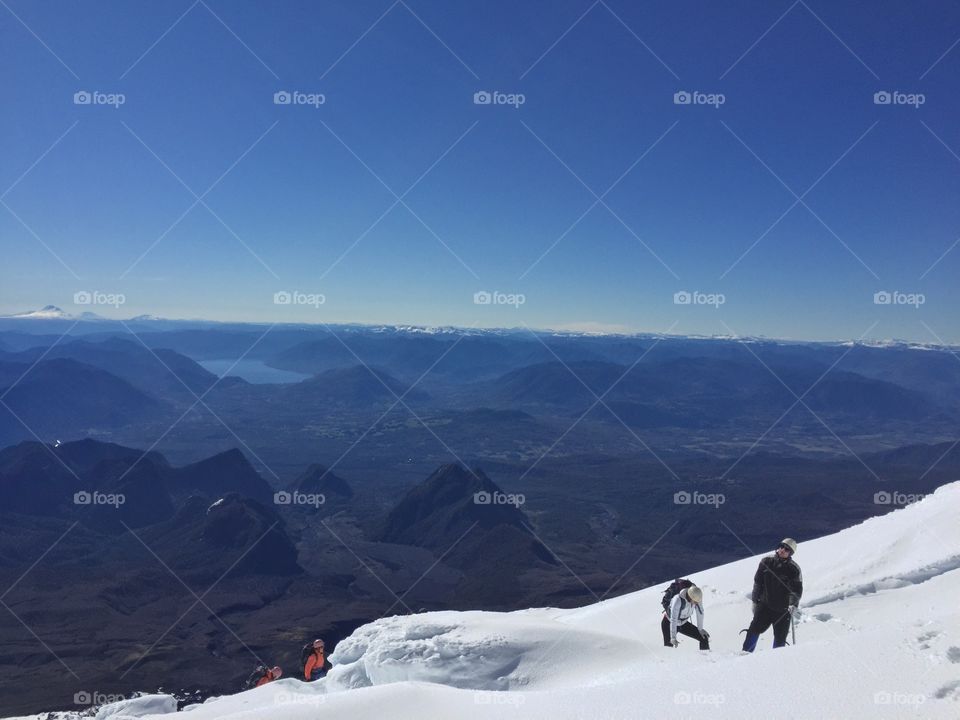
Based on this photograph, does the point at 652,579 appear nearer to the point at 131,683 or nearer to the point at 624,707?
the point at 131,683

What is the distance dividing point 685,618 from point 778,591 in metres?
2.14

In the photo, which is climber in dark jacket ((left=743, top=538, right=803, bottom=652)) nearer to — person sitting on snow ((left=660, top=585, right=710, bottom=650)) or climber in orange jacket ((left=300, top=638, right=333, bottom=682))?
person sitting on snow ((left=660, top=585, right=710, bottom=650))

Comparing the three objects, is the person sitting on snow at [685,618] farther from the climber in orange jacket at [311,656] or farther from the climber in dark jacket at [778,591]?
the climber in orange jacket at [311,656]

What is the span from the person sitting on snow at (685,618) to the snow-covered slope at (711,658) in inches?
12.4

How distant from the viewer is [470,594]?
78125 millimetres

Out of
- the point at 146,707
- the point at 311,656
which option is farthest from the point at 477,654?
the point at 146,707

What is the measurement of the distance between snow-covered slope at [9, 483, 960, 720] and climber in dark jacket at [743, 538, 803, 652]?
797 mm

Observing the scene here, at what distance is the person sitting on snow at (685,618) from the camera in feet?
36.4

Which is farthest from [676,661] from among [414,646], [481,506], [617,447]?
[617,447]

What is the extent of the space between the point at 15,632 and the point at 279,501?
70069 millimetres

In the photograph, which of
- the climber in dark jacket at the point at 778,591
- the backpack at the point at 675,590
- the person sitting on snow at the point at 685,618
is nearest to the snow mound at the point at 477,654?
the person sitting on snow at the point at 685,618

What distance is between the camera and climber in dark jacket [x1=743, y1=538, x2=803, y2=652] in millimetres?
9883

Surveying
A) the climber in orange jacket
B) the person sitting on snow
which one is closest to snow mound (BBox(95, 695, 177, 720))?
the climber in orange jacket

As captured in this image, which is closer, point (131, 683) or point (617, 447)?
point (131, 683)
